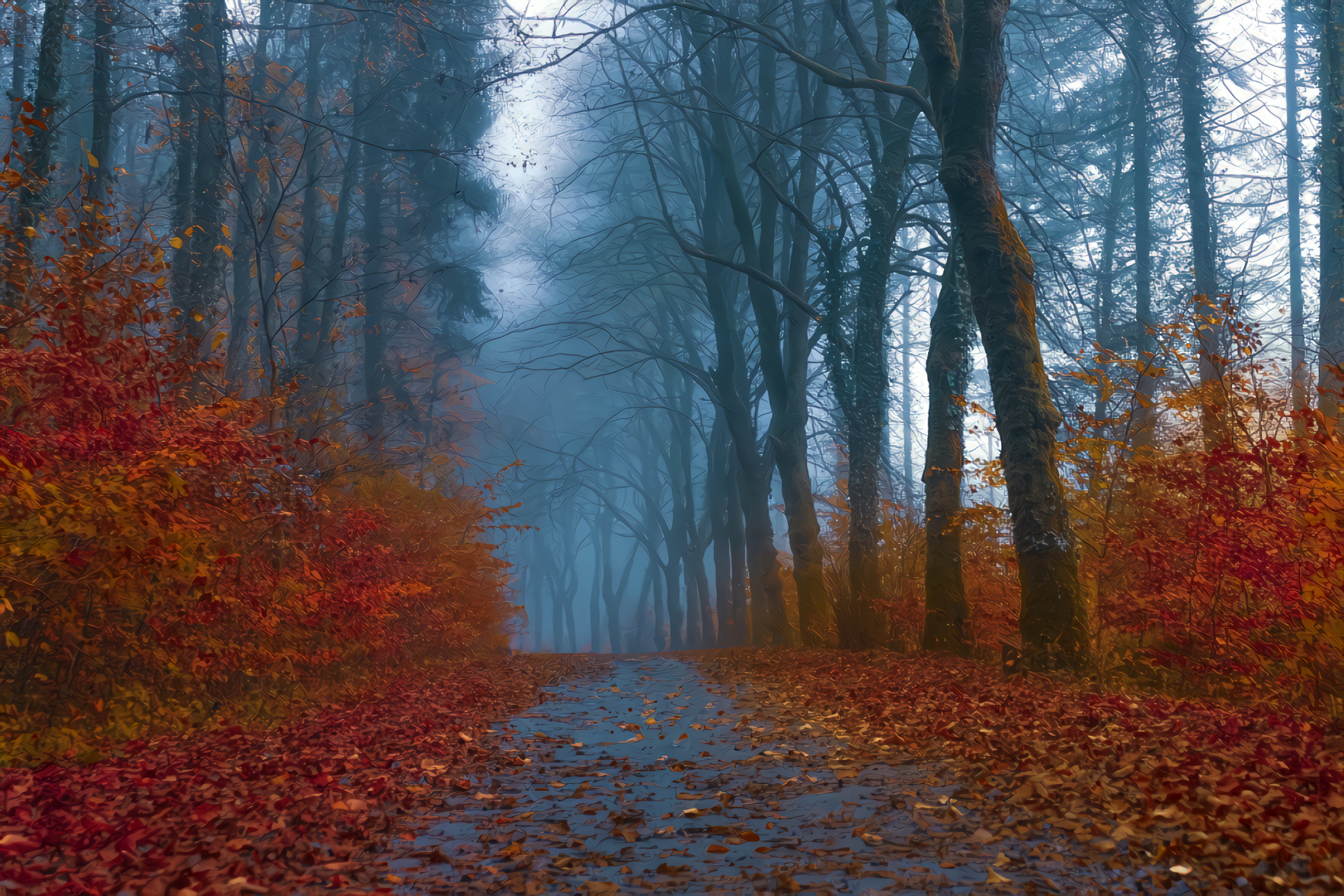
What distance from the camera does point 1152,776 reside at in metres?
3.93

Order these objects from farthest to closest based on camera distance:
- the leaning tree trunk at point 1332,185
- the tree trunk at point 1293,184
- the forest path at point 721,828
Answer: the tree trunk at point 1293,184, the leaning tree trunk at point 1332,185, the forest path at point 721,828

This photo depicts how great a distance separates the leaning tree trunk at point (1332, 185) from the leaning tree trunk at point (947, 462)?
157 inches

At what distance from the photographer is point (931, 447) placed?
11.3 meters

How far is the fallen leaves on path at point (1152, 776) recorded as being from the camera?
312 centimetres

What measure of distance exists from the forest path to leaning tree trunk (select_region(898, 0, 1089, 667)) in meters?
2.65

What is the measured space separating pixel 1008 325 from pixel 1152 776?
17.1ft

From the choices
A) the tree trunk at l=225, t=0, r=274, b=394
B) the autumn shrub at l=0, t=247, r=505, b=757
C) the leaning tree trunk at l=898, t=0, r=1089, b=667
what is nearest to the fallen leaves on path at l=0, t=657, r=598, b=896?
the autumn shrub at l=0, t=247, r=505, b=757

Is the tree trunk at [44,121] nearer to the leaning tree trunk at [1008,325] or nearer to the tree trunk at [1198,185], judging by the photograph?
the leaning tree trunk at [1008,325]

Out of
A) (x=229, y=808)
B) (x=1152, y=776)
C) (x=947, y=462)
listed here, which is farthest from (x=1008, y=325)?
(x=229, y=808)

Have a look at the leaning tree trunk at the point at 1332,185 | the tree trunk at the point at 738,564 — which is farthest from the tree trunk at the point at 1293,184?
the tree trunk at the point at 738,564

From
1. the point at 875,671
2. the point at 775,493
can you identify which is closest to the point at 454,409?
the point at 775,493

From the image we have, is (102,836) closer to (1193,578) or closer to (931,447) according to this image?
(1193,578)

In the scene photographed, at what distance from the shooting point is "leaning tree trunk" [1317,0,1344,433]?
31.5 ft

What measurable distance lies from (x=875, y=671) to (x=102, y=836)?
822 centimetres
